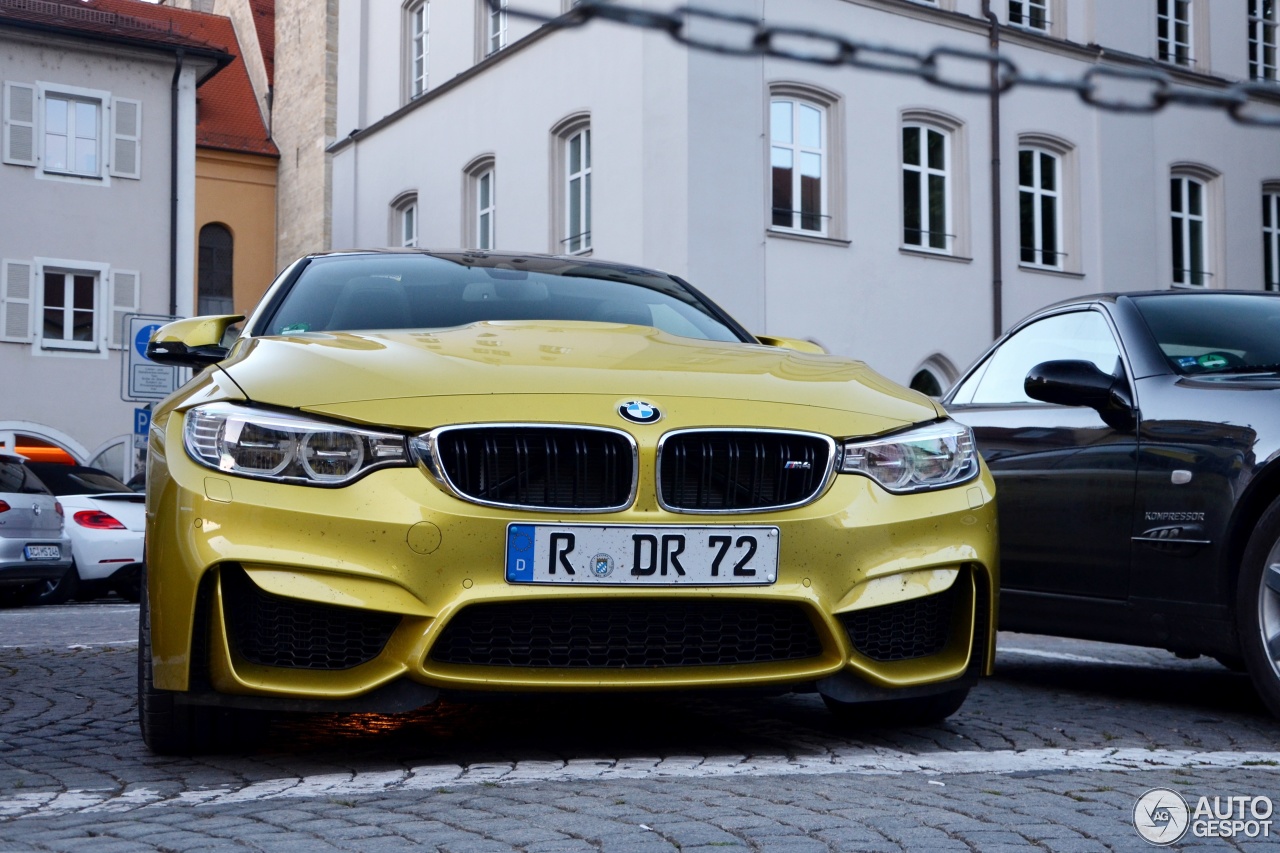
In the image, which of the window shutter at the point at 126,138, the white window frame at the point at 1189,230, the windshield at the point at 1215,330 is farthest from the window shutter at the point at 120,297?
the windshield at the point at 1215,330

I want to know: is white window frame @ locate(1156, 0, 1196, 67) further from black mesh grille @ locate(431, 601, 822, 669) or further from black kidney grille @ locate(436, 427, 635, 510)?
black kidney grille @ locate(436, 427, 635, 510)

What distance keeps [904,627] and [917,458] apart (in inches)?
17.3

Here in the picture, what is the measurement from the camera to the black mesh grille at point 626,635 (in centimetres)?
Answer: 396

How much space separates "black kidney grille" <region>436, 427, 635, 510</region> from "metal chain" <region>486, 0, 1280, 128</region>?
2243mm

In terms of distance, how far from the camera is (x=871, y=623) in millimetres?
4242

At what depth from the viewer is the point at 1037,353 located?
6.73 metres

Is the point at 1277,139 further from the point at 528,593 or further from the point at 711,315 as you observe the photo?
the point at 528,593

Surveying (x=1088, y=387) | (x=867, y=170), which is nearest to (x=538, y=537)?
(x=1088, y=387)

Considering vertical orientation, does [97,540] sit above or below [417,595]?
below

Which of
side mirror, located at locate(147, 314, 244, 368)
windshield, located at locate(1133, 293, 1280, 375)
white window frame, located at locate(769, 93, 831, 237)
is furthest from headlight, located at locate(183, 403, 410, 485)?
white window frame, located at locate(769, 93, 831, 237)

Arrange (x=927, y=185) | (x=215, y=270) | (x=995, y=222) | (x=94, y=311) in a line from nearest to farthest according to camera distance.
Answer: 1. (x=927, y=185)
2. (x=995, y=222)
3. (x=94, y=311)
4. (x=215, y=270)

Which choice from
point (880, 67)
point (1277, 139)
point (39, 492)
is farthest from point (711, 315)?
point (1277, 139)

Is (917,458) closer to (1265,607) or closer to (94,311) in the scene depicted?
(1265,607)

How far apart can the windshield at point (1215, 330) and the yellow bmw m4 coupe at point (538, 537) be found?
5.80 feet
